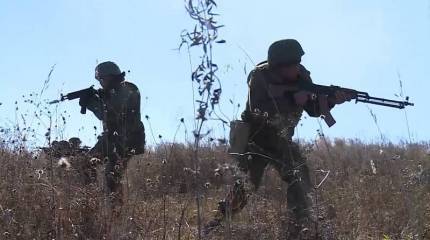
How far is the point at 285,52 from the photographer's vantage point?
16.5ft

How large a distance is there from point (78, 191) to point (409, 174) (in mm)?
2161

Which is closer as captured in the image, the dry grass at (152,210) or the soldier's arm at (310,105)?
the dry grass at (152,210)

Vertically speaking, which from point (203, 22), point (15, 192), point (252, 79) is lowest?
point (15, 192)

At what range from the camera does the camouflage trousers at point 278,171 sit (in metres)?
3.73

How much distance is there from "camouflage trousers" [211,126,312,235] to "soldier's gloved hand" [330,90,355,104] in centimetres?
63

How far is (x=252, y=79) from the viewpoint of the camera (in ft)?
17.0

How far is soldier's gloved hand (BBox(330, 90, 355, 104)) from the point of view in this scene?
5.29 m

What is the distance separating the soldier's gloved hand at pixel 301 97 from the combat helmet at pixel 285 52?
0.86ft

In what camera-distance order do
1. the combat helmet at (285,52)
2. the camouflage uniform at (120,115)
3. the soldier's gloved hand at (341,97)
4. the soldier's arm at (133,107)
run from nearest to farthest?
the combat helmet at (285,52)
the soldier's gloved hand at (341,97)
the camouflage uniform at (120,115)
the soldier's arm at (133,107)

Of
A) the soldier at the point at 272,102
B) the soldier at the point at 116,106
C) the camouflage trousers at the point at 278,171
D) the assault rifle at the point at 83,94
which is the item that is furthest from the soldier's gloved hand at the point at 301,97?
the assault rifle at the point at 83,94

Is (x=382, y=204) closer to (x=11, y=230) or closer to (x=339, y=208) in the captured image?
(x=339, y=208)

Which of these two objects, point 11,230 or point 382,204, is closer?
point 11,230

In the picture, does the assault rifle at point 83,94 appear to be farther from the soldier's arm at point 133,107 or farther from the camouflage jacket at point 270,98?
the camouflage jacket at point 270,98

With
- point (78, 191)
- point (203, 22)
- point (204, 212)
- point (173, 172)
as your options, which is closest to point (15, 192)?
point (78, 191)
